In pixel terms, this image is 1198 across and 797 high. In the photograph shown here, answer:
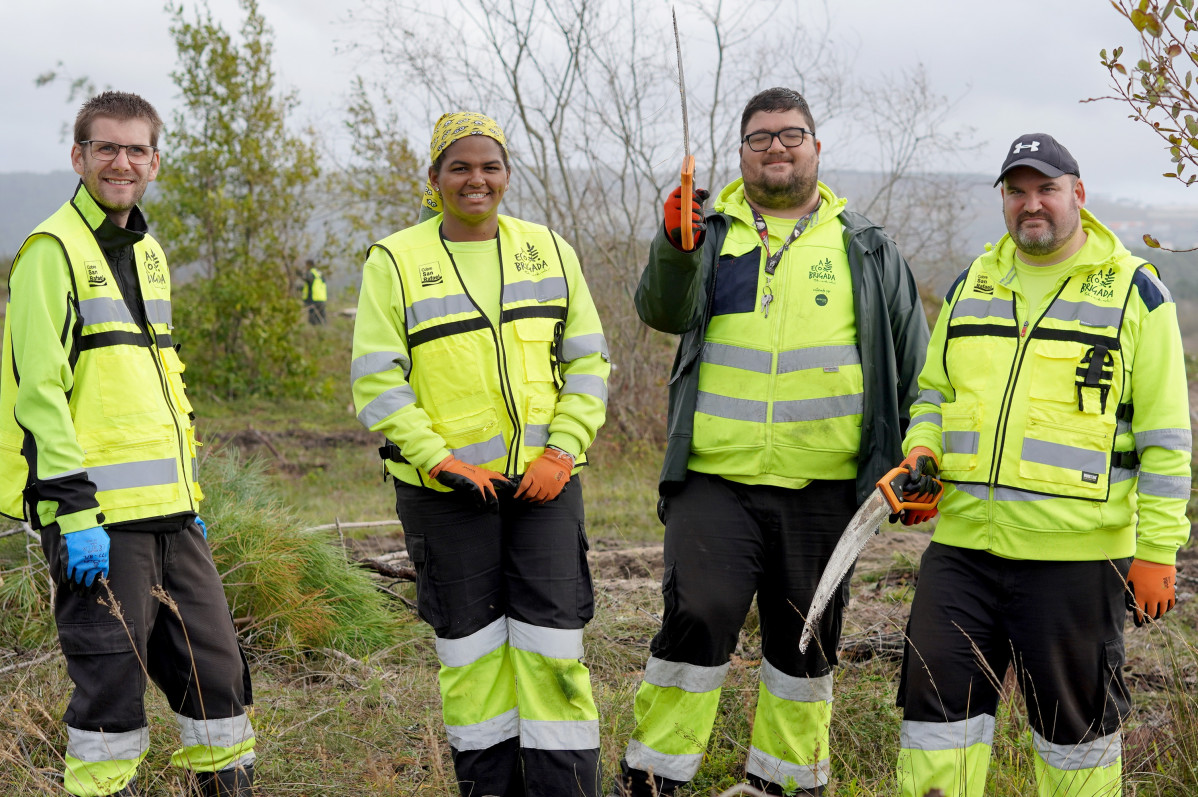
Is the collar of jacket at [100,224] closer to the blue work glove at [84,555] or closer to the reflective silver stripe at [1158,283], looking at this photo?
the blue work glove at [84,555]

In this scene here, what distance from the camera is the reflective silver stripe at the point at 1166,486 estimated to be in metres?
2.83

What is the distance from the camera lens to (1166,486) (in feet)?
9.30

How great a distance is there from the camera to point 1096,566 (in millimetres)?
2922

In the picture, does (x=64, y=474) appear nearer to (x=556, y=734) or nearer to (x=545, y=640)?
(x=545, y=640)

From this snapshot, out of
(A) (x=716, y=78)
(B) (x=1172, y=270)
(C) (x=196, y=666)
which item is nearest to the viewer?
(C) (x=196, y=666)

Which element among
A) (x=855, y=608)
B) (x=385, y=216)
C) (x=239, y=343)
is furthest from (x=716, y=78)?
(x=239, y=343)

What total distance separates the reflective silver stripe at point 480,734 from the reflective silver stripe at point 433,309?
128 cm

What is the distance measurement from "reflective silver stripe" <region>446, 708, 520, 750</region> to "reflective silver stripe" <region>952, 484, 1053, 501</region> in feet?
5.32

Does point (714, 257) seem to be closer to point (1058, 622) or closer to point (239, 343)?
point (1058, 622)

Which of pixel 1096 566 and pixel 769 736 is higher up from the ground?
pixel 1096 566

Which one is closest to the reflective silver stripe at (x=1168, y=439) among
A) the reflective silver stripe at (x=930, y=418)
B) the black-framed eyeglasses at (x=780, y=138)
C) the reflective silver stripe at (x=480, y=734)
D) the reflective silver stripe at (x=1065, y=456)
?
the reflective silver stripe at (x=1065, y=456)

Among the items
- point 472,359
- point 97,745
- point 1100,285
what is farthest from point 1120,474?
point 97,745

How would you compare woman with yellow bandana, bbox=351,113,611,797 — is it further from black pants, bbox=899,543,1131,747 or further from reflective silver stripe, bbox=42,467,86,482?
black pants, bbox=899,543,1131,747

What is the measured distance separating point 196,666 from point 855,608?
10.9 feet
